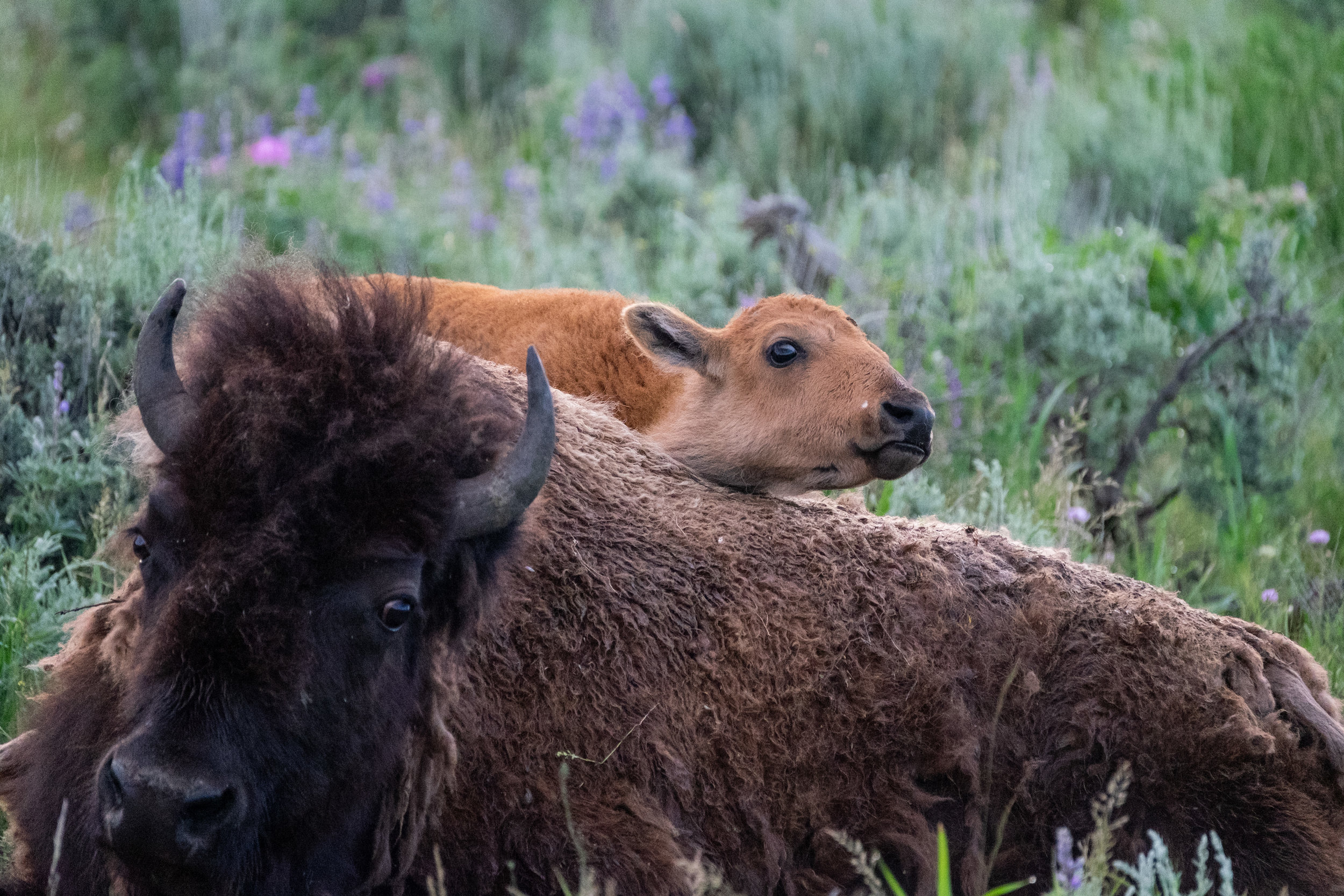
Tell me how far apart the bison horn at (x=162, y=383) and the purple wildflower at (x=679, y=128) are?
7.69m

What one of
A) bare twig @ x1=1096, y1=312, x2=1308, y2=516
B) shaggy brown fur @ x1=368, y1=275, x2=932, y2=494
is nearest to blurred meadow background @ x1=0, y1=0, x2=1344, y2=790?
bare twig @ x1=1096, y1=312, x2=1308, y2=516

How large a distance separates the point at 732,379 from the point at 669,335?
0.89 ft

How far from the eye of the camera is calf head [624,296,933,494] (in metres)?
4.45

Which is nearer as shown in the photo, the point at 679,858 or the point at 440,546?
the point at 440,546

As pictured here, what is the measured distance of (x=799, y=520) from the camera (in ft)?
12.3

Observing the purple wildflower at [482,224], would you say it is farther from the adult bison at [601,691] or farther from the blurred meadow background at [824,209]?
the adult bison at [601,691]

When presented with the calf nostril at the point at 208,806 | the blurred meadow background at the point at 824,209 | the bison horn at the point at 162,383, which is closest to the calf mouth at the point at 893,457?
the blurred meadow background at the point at 824,209

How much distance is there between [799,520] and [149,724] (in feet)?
6.04

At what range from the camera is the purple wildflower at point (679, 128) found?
10211 mm

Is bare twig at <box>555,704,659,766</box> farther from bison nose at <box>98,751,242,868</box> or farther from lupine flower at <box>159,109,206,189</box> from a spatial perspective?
lupine flower at <box>159,109,206,189</box>

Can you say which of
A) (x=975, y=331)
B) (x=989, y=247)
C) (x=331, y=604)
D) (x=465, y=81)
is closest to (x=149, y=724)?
(x=331, y=604)

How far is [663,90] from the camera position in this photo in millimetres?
10117

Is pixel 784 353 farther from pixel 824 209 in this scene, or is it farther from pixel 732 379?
pixel 824 209

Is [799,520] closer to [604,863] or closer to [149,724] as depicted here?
[604,863]
